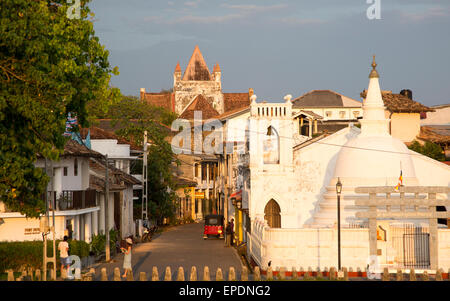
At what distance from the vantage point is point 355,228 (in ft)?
115

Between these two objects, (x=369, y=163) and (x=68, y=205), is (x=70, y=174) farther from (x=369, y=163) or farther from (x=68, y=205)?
(x=369, y=163)

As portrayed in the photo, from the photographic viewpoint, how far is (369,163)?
4269 cm

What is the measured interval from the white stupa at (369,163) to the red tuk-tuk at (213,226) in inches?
655

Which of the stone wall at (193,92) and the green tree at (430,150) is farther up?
the stone wall at (193,92)

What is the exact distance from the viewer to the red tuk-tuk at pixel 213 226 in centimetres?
5944

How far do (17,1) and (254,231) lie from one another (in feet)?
67.8

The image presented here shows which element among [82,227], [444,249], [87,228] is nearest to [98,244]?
[87,228]

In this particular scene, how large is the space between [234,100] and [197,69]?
1030 cm

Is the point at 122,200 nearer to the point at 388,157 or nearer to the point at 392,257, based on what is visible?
the point at 388,157

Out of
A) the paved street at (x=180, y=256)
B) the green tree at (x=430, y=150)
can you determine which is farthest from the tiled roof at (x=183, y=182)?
the green tree at (x=430, y=150)

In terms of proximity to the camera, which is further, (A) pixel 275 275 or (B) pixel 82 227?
(B) pixel 82 227

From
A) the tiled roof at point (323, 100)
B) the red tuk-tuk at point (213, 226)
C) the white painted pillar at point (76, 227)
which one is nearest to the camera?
the white painted pillar at point (76, 227)

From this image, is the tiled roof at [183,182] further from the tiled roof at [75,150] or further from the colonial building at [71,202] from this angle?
the tiled roof at [75,150]
